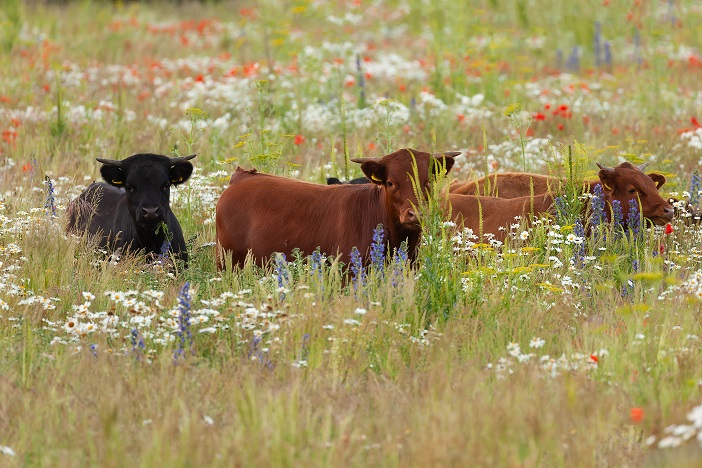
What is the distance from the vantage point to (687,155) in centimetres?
1077

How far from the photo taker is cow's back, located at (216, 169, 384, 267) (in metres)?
7.48

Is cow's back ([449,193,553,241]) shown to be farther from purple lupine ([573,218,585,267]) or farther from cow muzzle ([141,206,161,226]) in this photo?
cow muzzle ([141,206,161,226])

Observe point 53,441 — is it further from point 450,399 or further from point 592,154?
point 592,154

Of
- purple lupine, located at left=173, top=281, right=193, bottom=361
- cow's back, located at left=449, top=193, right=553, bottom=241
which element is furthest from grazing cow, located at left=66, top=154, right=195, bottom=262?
purple lupine, located at left=173, top=281, right=193, bottom=361

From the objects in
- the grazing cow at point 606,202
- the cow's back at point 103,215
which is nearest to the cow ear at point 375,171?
the grazing cow at point 606,202

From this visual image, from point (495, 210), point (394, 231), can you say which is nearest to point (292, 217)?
point (394, 231)

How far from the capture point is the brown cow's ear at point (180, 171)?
26.8 feet

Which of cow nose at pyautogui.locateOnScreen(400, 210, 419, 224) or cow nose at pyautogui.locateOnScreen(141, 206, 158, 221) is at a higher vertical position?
cow nose at pyautogui.locateOnScreen(400, 210, 419, 224)

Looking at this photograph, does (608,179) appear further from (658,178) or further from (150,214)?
(150,214)

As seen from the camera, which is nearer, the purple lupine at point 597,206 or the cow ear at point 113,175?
the purple lupine at point 597,206

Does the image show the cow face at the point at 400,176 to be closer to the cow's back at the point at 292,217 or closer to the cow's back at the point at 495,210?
the cow's back at the point at 292,217

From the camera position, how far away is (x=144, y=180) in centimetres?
800

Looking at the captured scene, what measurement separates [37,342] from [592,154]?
5.53m

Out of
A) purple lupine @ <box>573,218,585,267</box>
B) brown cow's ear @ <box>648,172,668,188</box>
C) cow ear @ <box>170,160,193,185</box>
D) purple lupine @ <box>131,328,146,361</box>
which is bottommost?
purple lupine @ <box>131,328,146,361</box>
